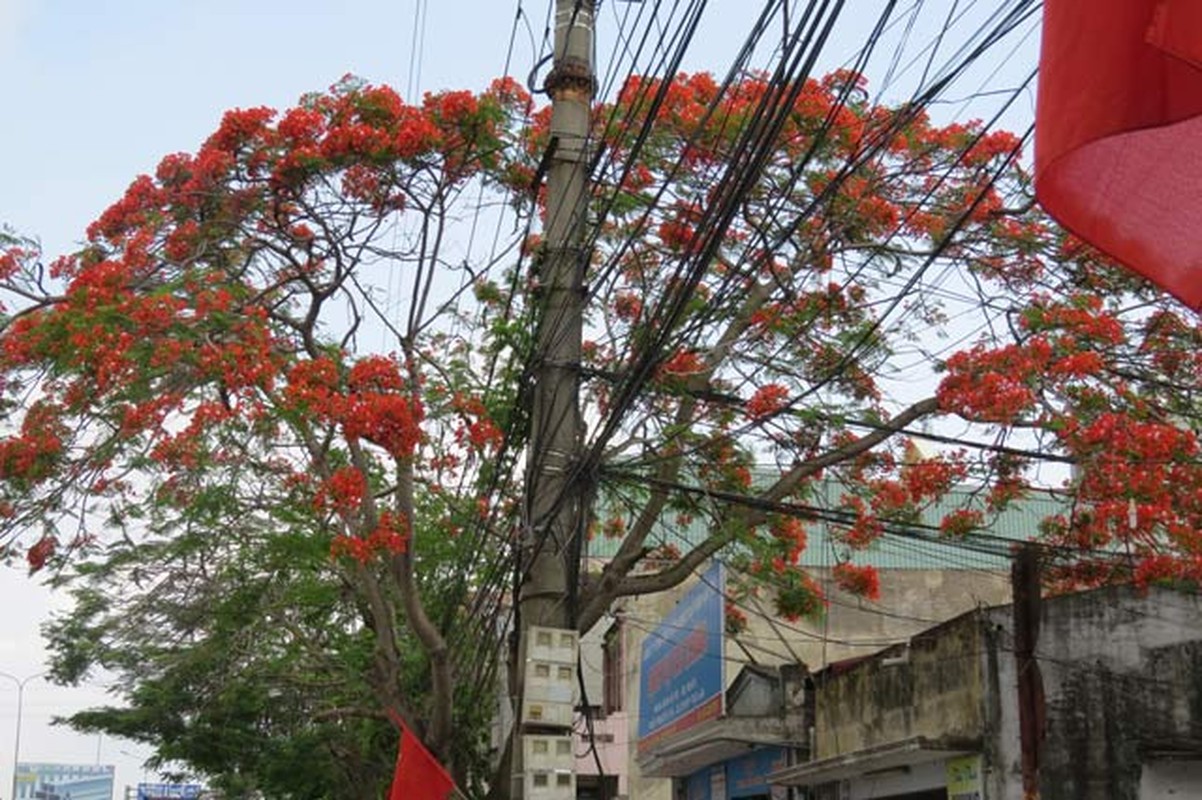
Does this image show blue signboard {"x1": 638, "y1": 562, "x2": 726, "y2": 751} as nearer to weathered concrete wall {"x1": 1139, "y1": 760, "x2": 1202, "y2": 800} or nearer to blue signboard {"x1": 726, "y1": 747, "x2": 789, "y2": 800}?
blue signboard {"x1": 726, "y1": 747, "x2": 789, "y2": 800}

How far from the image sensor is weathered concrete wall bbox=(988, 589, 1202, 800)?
10.9 metres

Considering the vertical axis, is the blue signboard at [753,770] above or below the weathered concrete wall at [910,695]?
below

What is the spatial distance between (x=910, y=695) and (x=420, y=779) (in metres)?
4.60

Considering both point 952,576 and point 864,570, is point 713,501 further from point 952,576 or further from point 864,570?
point 952,576

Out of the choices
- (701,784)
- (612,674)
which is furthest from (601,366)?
(612,674)

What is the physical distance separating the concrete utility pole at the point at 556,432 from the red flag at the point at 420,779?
132 centimetres

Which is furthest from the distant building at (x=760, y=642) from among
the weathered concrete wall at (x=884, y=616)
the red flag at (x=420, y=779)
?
the red flag at (x=420, y=779)

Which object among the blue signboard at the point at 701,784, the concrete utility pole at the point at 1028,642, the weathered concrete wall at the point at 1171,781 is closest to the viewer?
the weathered concrete wall at the point at 1171,781

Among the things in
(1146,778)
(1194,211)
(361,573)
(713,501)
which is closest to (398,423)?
(361,573)

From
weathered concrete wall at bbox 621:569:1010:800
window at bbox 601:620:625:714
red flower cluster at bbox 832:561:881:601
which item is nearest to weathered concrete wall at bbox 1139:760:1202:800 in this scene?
red flower cluster at bbox 832:561:881:601

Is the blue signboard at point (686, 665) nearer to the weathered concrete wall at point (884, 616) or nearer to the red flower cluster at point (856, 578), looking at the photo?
the red flower cluster at point (856, 578)

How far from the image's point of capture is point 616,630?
80.2 ft

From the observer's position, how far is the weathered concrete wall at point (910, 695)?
11719 millimetres

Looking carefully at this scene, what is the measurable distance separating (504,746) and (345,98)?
5348 millimetres
